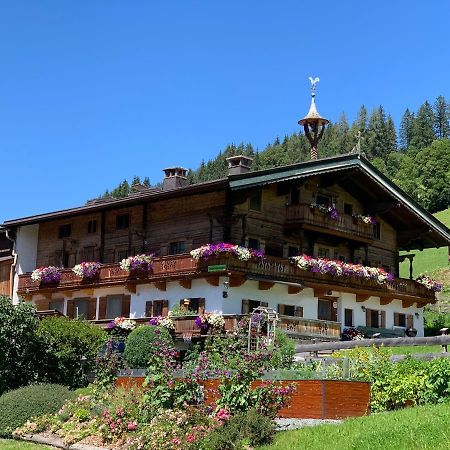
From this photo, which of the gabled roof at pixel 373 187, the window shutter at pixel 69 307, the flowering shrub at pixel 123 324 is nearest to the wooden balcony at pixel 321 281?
the gabled roof at pixel 373 187

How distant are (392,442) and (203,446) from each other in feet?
12.0

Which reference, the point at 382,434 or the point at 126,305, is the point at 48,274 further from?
the point at 382,434

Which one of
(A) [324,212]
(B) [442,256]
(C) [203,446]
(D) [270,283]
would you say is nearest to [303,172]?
(A) [324,212]

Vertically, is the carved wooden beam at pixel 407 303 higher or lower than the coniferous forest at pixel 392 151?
lower

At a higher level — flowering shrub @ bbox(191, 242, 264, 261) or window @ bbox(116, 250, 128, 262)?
window @ bbox(116, 250, 128, 262)

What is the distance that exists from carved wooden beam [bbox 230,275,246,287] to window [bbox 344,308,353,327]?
802cm


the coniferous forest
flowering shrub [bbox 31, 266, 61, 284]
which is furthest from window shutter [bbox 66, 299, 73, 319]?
the coniferous forest

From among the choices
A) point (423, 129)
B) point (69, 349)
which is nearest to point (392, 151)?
point (423, 129)

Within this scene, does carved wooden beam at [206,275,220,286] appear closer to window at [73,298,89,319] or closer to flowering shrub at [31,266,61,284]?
window at [73,298,89,319]

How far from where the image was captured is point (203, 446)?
1409 cm

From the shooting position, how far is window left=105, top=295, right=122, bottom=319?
39.5 m

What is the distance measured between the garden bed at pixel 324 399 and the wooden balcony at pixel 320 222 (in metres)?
21.9

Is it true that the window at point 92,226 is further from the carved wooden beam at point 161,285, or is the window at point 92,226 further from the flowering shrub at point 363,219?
the flowering shrub at point 363,219

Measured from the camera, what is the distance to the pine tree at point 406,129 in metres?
185
